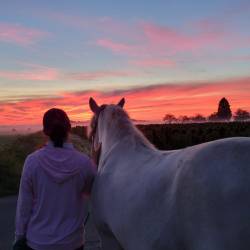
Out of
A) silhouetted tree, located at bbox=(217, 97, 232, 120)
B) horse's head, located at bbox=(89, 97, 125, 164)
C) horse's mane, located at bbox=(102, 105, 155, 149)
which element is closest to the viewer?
horse's mane, located at bbox=(102, 105, 155, 149)

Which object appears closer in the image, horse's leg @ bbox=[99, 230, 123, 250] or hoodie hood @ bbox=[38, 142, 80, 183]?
hoodie hood @ bbox=[38, 142, 80, 183]

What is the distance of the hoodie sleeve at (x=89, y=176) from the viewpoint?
3.19m

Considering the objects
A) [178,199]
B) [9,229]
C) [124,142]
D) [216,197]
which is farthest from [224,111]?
[216,197]

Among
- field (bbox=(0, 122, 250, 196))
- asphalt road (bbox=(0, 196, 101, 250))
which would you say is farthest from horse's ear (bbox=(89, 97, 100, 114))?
asphalt road (bbox=(0, 196, 101, 250))

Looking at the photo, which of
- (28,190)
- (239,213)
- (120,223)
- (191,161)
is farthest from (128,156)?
(239,213)

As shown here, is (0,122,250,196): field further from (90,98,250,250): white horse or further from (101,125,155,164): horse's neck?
(90,98,250,250): white horse

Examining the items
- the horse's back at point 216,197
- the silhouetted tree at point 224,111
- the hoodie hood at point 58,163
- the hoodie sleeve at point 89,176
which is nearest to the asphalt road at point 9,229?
the hoodie sleeve at point 89,176

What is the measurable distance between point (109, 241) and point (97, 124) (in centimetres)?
117

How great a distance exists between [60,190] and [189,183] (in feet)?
3.42

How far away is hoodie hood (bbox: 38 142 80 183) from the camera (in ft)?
9.97

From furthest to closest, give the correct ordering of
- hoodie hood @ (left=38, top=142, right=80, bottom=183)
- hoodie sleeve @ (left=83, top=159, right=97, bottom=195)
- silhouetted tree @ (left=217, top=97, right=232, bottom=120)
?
silhouetted tree @ (left=217, top=97, right=232, bottom=120), hoodie sleeve @ (left=83, top=159, right=97, bottom=195), hoodie hood @ (left=38, top=142, right=80, bottom=183)

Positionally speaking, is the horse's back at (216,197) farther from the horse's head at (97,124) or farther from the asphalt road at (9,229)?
Answer: the asphalt road at (9,229)

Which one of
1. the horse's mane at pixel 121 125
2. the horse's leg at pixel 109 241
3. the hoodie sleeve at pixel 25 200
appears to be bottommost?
the horse's leg at pixel 109 241

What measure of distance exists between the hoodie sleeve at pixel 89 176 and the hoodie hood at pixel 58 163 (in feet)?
0.35
